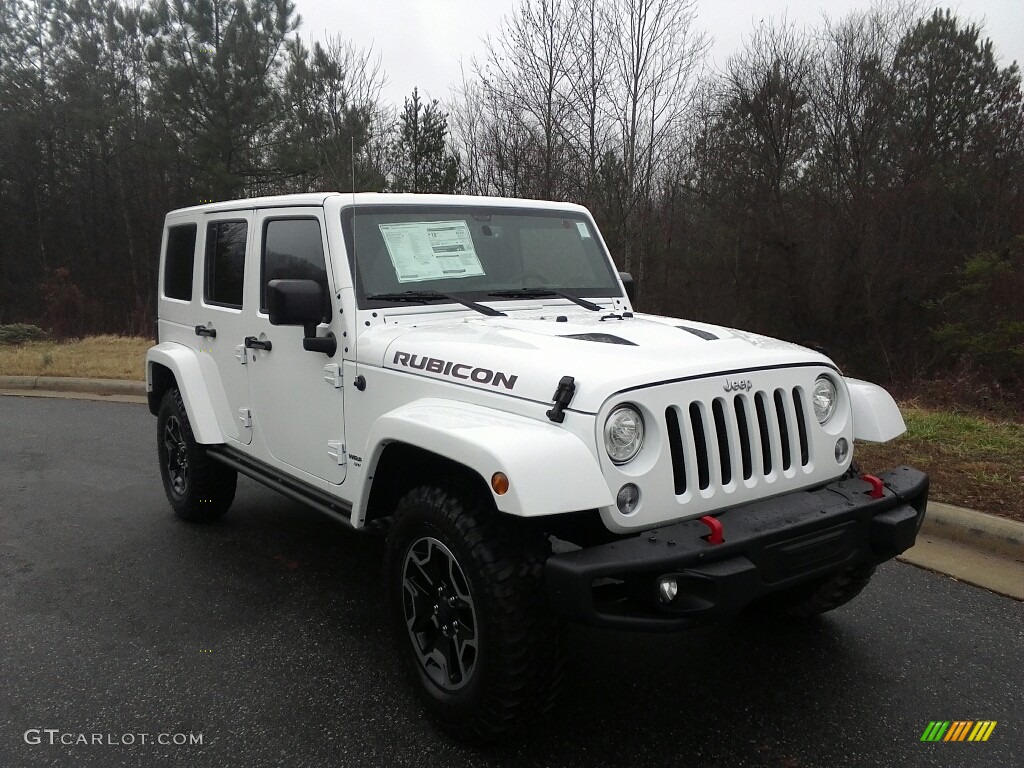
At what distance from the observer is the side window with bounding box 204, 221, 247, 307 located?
13.9ft

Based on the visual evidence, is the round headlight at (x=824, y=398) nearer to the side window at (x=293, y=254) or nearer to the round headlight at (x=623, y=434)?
the round headlight at (x=623, y=434)

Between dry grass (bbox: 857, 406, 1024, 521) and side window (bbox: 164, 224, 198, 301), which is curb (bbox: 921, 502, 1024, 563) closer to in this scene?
dry grass (bbox: 857, 406, 1024, 521)

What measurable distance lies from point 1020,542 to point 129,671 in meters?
→ 4.32

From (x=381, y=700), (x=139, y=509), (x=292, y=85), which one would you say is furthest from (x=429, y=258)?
(x=292, y=85)

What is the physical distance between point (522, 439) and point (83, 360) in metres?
11.2

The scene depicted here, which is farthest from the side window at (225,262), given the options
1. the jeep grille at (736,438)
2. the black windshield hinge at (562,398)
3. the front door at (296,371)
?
the jeep grille at (736,438)

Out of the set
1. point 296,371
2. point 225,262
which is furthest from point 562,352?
point 225,262

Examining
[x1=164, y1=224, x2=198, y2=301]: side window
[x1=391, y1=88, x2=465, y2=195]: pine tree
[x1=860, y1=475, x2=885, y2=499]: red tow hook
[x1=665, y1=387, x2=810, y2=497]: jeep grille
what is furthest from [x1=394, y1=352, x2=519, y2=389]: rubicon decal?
[x1=391, y1=88, x2=465, y2=195]: pine tree

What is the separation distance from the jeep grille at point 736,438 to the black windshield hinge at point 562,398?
34cm

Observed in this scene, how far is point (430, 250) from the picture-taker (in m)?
3.68

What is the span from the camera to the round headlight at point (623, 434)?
2490 mm

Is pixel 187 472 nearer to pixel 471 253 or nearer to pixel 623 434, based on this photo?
pixel 471 253

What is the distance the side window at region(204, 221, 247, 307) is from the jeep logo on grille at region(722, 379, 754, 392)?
104 inches

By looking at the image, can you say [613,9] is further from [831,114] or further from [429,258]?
[429,258]
